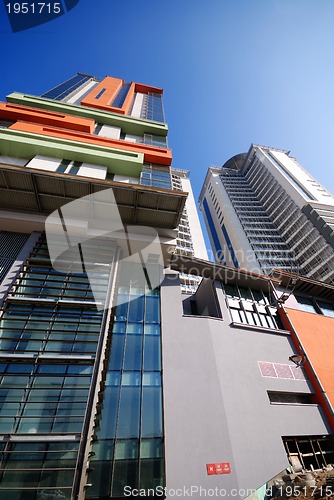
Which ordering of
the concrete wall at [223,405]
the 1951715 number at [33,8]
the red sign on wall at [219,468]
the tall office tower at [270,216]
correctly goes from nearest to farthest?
1. the red sign on wall at [219,468]
2. the concrete wall at [223,405]
3. the 1951715 number at [33,8]
4. the tall office tower at [270,216]

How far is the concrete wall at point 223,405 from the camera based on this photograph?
29.9 ft

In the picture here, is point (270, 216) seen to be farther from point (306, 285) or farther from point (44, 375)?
point (44, 375)

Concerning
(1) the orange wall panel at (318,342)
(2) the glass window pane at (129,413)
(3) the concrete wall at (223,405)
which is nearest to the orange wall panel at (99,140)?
(3) the concrete wall at (223,405)

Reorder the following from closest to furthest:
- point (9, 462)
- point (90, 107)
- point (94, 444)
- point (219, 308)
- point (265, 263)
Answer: point (9, 462), point (94, 444), point (219, 308), point (90, 107), point (265, 263)

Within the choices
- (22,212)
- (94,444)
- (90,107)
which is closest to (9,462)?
(94,444)

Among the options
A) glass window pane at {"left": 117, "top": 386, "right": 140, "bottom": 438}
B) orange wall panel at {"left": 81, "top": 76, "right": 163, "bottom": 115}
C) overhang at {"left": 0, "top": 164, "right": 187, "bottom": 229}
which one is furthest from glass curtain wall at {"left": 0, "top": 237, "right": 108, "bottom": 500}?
orange wall panel at {"left": 81, "top": 76, "right": 163, "bottom": 115}

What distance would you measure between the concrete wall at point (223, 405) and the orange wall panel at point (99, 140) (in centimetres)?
1078

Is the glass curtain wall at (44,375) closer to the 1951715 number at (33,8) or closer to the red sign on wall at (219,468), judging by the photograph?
the red sign on wall at (219,468)

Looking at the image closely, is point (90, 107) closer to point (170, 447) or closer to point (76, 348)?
point (76, 348)

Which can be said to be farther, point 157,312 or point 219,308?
point 219,308

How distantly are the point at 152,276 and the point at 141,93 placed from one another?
39.0 m

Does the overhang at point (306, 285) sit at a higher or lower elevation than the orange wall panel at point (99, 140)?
lower

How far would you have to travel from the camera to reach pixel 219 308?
1534 centimetres
